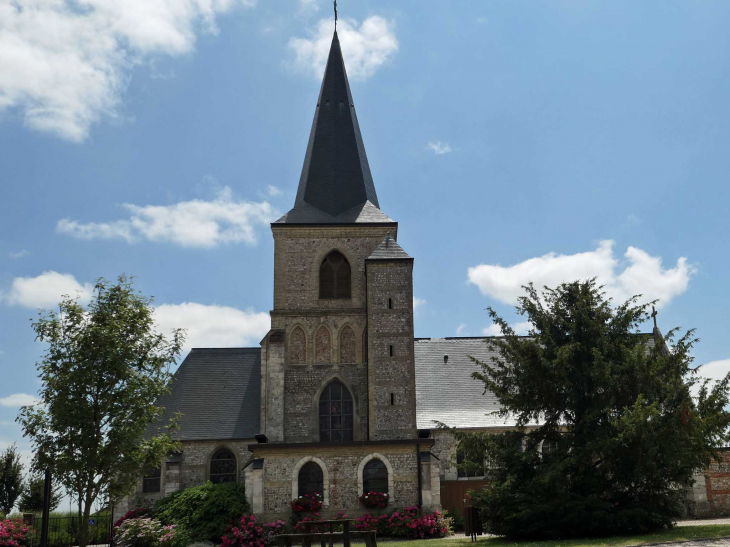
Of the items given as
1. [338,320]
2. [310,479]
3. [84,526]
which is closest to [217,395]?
[338,320]

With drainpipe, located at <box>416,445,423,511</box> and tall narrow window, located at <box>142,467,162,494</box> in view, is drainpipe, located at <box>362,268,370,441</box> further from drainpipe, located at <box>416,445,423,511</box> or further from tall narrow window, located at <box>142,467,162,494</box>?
tall narrow window, located at <box>142,467,162,494</box>

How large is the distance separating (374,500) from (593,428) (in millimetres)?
7702

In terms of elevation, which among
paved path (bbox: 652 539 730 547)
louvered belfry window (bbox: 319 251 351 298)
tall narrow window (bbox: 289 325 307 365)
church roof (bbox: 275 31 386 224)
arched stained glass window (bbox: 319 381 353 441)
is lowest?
paved path (bbox: 652 539 730 547)

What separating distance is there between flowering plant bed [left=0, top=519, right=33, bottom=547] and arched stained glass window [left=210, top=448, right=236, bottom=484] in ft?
23.0

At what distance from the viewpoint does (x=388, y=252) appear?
1048 inches

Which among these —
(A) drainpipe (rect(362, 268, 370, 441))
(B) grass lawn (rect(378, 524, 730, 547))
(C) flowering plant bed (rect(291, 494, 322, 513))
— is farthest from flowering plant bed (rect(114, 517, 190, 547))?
(A) drainpipe (rect(362, 268, 370, 441))

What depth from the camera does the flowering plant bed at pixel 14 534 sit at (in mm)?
Result: 18469

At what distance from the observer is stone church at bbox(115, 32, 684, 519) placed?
21594 millimetres

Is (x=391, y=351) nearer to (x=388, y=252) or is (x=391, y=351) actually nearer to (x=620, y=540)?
(x=388, y=252)

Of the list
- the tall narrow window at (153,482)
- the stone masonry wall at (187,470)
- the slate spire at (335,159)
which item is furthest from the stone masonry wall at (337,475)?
the slate spire at (335,159)

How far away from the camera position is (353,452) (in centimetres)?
2177

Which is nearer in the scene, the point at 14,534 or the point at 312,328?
the point at 14,534

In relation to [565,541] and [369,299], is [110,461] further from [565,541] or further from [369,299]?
[369,299]

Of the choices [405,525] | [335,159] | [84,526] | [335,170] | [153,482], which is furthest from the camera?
[335,159]
